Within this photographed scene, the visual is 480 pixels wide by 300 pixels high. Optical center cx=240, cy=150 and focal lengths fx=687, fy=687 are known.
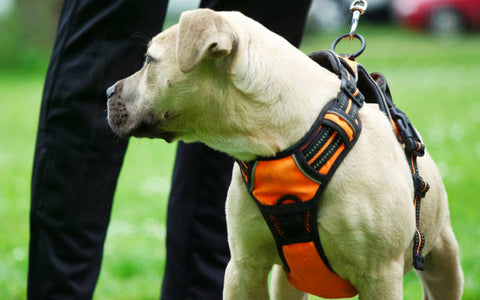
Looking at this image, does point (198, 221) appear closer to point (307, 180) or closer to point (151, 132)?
point (151, 132)

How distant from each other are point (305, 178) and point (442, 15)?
1861 centimetres

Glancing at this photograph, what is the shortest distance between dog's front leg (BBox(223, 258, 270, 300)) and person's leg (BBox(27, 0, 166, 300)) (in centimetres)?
69

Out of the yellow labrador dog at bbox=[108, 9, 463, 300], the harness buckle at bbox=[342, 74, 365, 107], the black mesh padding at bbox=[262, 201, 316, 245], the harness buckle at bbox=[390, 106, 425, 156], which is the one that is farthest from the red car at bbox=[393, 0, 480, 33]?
the black mesh padding at bbox=[262, 201, 316, 245]

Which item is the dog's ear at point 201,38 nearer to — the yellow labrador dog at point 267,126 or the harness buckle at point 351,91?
the yellow labrador dog at point 267,126

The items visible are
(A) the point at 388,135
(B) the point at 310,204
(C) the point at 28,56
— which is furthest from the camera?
(C) the point at 28,56

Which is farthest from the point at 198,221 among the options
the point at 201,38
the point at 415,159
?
the point at 201,38

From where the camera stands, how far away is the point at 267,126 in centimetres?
214

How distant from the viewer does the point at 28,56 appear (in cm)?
1555

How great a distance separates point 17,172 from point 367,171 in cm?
540

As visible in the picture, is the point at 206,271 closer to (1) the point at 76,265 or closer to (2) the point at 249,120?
(1) the point at 76,265

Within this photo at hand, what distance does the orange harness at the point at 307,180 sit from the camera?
2.11 meters

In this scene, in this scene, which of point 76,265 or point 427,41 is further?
→ point 427,41

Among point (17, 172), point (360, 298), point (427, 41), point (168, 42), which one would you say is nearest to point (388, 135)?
point (360, 298)

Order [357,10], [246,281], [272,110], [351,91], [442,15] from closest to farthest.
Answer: [272,110] < [351,91] < [246,281] < [357,10] < [442,15]
